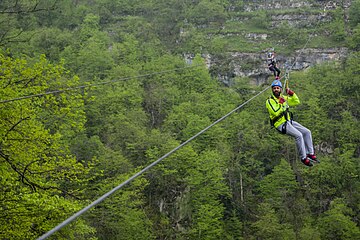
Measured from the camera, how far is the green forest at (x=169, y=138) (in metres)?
11.3

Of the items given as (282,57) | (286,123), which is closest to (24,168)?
(286,123)

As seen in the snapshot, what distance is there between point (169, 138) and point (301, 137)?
2970cm

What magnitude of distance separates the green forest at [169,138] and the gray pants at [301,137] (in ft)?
11.9

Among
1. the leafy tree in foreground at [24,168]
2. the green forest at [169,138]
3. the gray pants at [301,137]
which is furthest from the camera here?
the green forest at [169,138]

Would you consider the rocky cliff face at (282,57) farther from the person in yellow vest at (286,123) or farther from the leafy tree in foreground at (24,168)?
the person in yellow vest at (286,123)

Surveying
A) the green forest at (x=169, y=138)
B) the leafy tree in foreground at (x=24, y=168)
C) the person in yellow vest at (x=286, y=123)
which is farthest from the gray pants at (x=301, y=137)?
the leafy tree in foreground at (x=24, y=168)

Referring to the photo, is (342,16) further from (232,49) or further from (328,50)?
(232,49)

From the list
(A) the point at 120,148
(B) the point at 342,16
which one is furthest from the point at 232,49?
(A) the point at 120,148

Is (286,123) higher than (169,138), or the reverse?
(286,123)

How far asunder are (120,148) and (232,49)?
41.6m

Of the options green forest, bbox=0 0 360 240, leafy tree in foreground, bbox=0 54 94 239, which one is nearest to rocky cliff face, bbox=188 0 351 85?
green forest, bbox=0 0 360 240

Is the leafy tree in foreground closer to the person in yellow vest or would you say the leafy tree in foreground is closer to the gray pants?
the person in yellow vest

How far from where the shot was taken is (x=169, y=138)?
3888cm

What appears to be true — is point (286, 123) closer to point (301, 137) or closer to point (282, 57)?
point (301, 137)
